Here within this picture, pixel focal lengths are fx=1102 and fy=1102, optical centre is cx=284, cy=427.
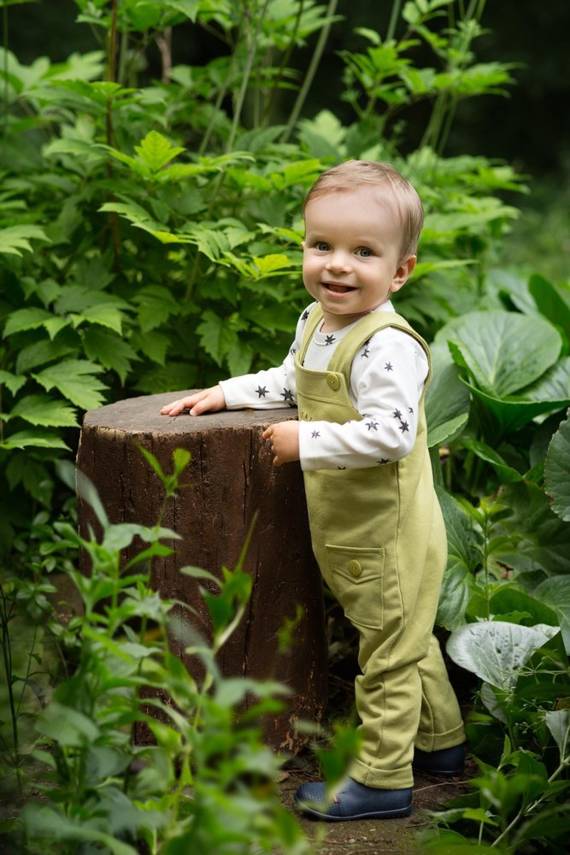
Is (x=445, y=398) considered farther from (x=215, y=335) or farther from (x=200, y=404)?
(x=200, y=404)

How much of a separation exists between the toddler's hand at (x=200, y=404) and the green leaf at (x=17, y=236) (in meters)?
0.78

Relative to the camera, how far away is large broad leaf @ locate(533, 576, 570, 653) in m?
2.80

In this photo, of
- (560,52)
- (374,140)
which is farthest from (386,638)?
(560,52)

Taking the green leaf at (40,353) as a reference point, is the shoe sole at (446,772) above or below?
below

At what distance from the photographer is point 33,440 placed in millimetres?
3018

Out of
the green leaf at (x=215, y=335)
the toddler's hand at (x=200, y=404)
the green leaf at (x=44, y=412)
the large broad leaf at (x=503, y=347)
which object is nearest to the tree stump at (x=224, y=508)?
the toddler's hand at (x=200, y=404)

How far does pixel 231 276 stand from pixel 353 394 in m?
1.20

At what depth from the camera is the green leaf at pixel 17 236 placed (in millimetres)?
3043

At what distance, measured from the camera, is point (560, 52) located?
11.1 m

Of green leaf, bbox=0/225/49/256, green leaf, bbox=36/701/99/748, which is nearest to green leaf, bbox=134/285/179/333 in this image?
green leaf, bbox=0/225/49/256

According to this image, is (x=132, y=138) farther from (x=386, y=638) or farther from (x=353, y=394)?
(x=386, y=638)

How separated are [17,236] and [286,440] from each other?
1321 mm

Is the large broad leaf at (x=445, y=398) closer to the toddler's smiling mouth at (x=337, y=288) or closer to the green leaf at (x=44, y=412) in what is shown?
the toddler's smiling mouth at (x=337, y=288)

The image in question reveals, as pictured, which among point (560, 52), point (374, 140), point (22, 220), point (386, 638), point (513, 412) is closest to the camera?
point (386, 638)
